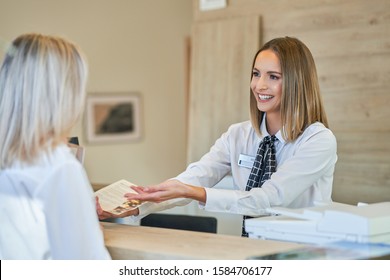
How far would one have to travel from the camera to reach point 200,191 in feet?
Result: 6.99

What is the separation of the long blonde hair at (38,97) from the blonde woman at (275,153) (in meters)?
0.60

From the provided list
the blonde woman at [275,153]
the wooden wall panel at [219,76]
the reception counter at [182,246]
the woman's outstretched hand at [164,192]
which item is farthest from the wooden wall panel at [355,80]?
the reception counter at [182,246]

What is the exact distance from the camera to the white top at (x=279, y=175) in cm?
213

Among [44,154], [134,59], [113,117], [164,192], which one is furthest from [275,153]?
[134,59]

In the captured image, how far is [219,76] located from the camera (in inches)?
165

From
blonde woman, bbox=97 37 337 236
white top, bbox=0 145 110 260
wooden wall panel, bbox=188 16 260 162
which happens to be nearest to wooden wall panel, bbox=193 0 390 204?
wooden wall panel, bbox=188 16 260 162

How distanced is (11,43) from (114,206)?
72cm

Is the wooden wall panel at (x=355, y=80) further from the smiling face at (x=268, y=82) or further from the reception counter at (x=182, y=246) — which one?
the reception counter at (x=182, y=246)

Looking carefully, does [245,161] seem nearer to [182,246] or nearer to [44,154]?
[182,246]

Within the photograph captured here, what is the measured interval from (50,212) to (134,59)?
4763mm

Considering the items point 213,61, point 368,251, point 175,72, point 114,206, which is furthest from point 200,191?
point 175,72
